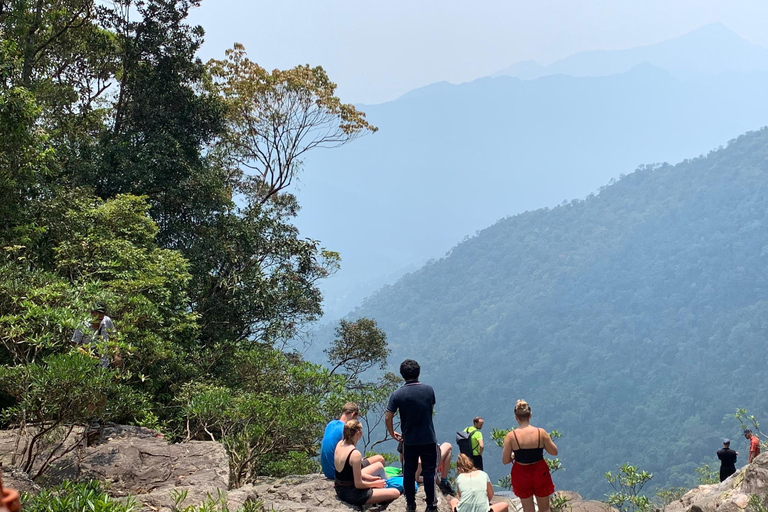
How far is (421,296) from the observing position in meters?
166

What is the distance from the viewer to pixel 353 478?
6.07m

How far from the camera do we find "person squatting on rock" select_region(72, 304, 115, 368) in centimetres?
646

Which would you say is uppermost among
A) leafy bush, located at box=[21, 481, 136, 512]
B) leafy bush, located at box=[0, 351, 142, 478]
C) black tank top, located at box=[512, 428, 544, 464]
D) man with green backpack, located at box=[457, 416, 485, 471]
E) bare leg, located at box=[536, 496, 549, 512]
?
leafy bush, located at box=[0, 351, 142, 478]

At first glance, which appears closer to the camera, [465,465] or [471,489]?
[471,489]

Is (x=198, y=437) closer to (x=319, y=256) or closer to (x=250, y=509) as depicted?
(x=250, y=509)

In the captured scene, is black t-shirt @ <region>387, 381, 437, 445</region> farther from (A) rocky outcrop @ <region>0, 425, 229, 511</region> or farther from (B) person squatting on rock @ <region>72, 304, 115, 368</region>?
(B) person squatting on rock @ <region>72, 304, 115, 368</region>

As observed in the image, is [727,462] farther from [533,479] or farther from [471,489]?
[471,489]

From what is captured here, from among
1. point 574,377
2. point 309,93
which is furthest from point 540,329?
point 309,93

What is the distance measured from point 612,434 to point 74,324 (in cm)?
10128

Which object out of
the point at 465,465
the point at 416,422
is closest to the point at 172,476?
the point at 416,422

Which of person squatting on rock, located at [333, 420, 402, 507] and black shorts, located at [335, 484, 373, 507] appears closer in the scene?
person squatting on rock, located at [333, 420, 402, 507]

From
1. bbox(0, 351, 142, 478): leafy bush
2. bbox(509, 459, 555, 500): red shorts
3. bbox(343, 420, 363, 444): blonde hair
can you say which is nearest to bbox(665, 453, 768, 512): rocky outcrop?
bbox(509, 459, 555, 500): red shorts

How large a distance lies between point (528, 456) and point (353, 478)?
1799 mm

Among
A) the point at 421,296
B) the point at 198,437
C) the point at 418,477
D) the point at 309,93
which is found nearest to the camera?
the point at 418,477
